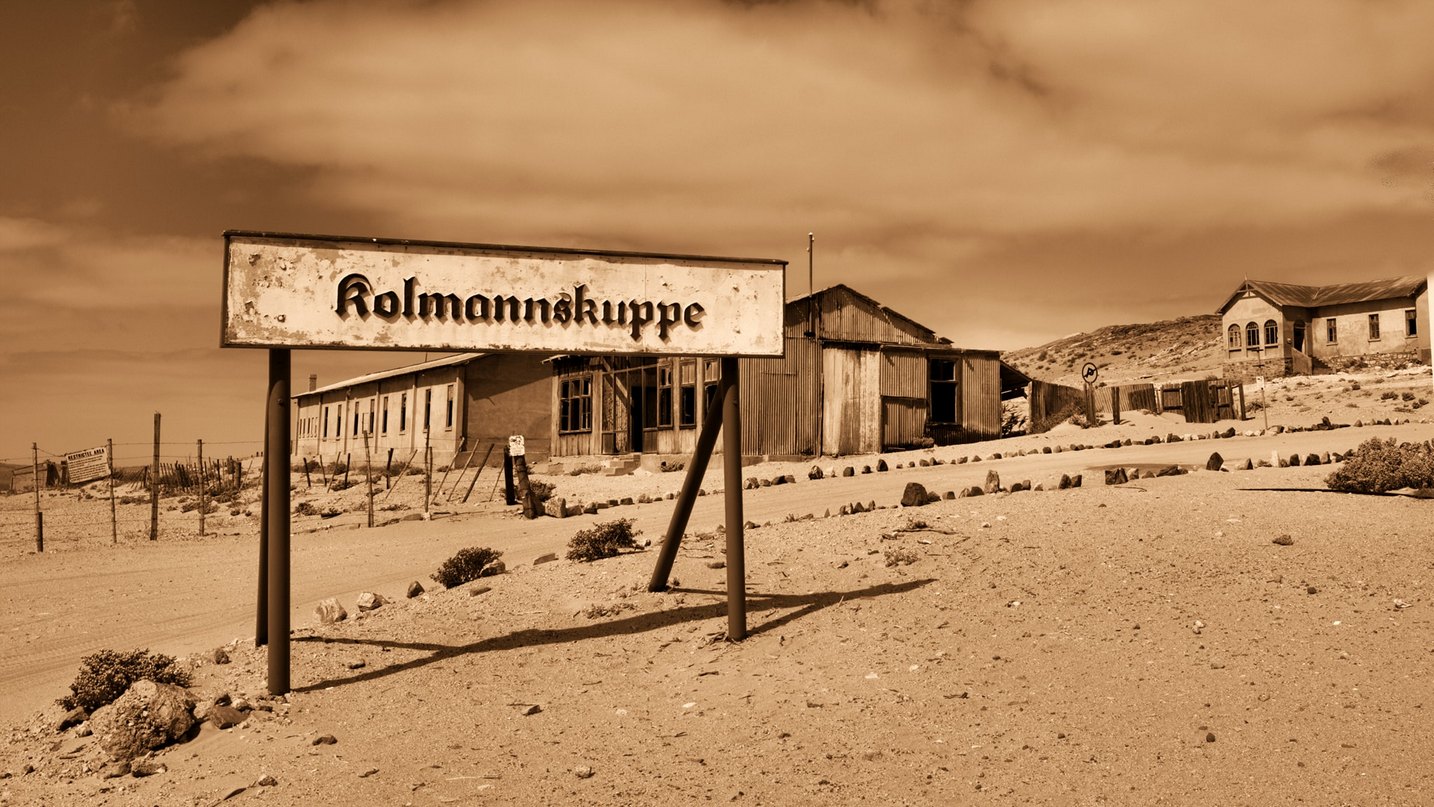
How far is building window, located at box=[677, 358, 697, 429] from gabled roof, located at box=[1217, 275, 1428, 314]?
108 ft

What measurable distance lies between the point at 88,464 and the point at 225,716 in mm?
18785

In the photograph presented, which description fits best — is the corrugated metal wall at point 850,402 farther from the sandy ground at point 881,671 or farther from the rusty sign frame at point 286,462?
the rusty sign frame at point 286,462

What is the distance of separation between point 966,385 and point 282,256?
2517 centimetres

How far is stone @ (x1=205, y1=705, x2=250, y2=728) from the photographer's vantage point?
616 cm

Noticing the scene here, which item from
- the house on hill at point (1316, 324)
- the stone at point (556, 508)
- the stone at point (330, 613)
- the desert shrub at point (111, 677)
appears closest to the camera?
the desert shrub at point (111, 677)

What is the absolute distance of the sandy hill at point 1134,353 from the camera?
61072 millimetres

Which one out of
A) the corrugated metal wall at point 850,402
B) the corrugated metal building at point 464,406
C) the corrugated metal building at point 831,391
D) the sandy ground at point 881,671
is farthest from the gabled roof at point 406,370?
the sandy ground at point 881,671

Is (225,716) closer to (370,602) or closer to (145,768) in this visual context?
(145,768)

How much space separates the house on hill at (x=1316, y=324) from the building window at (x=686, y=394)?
105 feet

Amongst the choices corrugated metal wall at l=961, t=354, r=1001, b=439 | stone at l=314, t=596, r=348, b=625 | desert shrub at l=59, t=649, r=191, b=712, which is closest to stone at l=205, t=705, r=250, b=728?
desert shrub at l=59, t=649, r=191, b=712

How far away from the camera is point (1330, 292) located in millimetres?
49375

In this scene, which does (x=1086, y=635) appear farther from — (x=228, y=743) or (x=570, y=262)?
(x=228, y=743)

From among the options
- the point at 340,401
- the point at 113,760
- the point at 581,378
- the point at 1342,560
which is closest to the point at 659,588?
the point at 113,760

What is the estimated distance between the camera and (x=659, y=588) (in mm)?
8703
